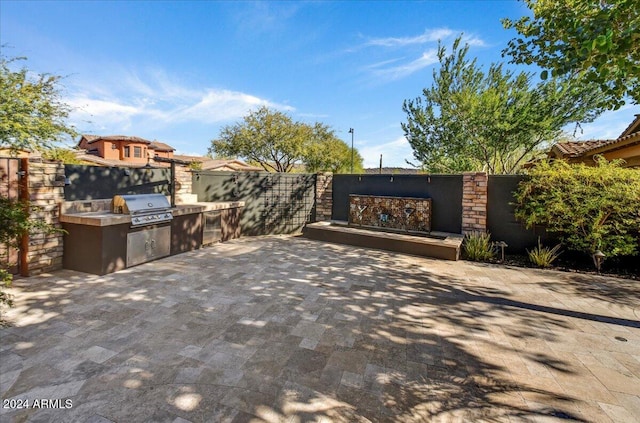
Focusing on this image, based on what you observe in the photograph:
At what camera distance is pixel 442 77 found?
1122 cm

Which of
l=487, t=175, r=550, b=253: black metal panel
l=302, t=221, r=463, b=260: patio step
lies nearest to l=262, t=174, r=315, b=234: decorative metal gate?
l=302, t=221, r=463, b=260: patio step

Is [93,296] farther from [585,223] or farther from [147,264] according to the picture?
[585,223]

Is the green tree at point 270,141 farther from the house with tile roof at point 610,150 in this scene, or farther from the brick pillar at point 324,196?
the house with tile roof at point 610,150

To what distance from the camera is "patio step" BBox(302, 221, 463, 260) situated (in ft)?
21.3

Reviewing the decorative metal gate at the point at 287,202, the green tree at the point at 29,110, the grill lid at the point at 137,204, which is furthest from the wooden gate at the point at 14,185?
the decorative metal gate at the point at 287,202

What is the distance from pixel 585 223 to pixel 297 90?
15.0 meters

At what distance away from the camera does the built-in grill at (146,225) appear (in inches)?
208

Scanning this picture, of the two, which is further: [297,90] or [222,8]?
[297,90]

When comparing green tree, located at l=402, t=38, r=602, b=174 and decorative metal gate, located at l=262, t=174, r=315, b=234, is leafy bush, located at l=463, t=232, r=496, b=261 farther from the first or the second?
green tree, located at l=402, t=38, r=602, b=174

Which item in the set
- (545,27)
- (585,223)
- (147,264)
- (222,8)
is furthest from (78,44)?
(585,223)

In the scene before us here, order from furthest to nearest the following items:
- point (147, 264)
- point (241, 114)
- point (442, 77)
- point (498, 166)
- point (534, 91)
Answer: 1. point (241, 114)
2. point (498, 166)
3. point (442, 77)
4. point (534, 91)
5. point (147, 264)

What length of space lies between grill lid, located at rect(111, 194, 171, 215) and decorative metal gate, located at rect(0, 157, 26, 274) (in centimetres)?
128

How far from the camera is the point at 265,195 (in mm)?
9117

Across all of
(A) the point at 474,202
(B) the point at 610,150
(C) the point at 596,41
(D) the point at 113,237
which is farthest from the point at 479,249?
(D) the point at 113,237
